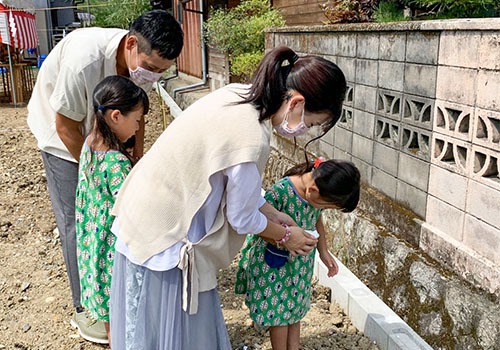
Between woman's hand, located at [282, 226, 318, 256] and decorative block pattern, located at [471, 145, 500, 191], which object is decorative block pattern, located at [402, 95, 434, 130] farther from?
woman's hand, located at [282, 226, 318, 256]

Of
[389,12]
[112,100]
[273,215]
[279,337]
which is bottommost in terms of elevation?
[279,337]

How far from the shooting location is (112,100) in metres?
2.66

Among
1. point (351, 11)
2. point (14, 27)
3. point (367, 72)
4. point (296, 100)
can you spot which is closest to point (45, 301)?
point (296, 100)

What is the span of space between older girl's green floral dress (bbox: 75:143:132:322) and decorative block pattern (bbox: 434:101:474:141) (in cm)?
219

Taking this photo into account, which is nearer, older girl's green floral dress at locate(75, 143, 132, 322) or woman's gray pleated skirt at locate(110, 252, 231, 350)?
woman's gray pleated skirt at locate(110, 252, 231, 350)

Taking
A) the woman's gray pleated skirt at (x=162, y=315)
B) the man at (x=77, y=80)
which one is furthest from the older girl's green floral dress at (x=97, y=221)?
the woman's gray pleated skirt at (x=162, y=315)

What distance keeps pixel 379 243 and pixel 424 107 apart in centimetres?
119

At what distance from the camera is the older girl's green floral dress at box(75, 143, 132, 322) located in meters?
Result: 2.76

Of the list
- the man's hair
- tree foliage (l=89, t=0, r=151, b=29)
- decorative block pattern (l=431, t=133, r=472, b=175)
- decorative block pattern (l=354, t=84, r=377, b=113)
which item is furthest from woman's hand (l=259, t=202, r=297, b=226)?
tree foliage (l=89, t=0, r=151, b=29)

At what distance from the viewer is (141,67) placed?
2916 millimetres

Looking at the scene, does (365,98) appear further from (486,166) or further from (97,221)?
(97,221)

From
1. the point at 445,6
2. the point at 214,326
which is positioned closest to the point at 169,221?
the point at 214,326

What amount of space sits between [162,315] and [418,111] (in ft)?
9.07

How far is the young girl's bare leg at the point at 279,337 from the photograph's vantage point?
269 cm
